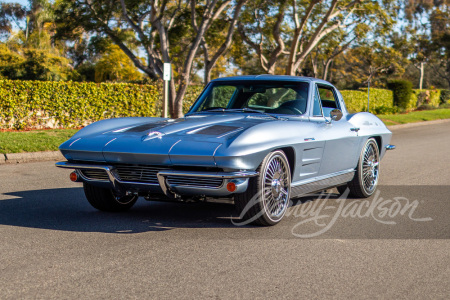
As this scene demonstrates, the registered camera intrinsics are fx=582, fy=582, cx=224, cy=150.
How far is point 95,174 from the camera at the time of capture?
570 cm

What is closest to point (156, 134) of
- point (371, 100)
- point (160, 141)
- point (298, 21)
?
point (160, 141)

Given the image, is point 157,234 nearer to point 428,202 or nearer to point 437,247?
point 437,247

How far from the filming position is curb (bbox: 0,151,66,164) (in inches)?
459

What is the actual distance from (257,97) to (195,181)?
200cm

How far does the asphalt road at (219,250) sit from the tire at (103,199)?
122 mm

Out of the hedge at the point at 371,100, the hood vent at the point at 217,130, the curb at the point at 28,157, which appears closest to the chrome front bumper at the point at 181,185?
the hood vent at the point at 217,130

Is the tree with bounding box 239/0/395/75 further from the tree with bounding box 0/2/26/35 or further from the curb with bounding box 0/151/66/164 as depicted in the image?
the tree with bounding box 0/2/26/35

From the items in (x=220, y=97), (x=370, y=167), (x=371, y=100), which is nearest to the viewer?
(x=220, y=97)

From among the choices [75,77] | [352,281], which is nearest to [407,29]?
[75,77]

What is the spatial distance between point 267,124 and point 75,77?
131ft

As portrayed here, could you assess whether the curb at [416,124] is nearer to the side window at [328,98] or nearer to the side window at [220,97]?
the side window at [328,98]

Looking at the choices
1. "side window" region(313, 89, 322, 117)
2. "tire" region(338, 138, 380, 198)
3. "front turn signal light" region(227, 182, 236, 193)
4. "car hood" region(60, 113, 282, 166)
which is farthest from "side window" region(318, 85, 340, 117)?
"front turn signal light" region(227, 182, 236, 193)

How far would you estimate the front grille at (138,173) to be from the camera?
212 inches

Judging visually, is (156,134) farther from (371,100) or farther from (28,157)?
(371,100)
